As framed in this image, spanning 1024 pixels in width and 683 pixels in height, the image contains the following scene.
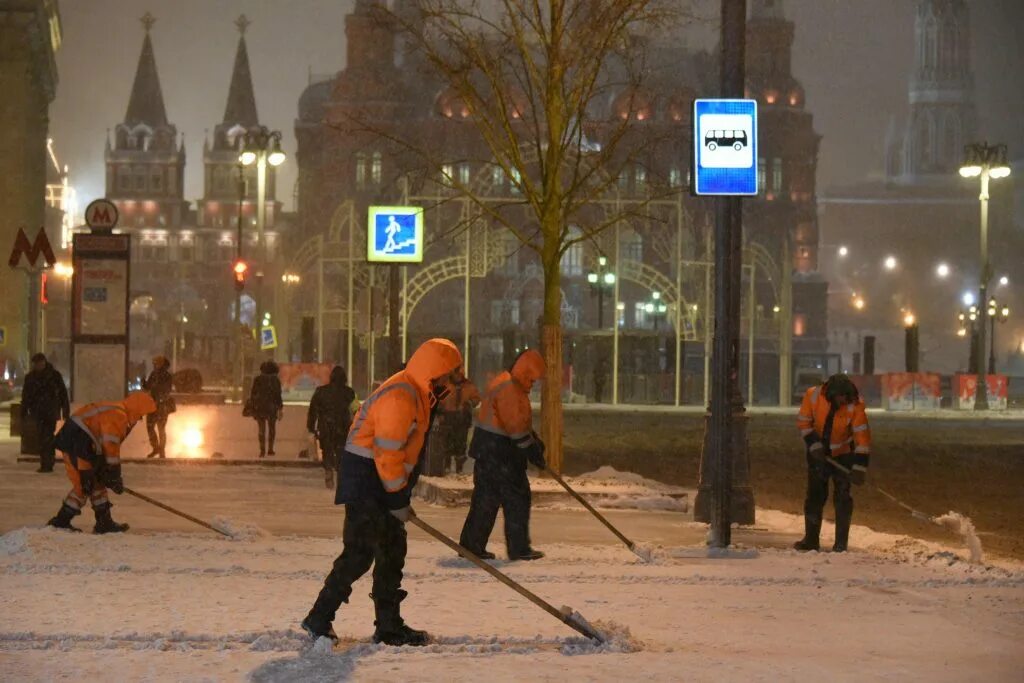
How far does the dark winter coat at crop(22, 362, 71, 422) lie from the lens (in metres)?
23.2

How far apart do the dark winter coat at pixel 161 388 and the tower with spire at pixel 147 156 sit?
501 feet

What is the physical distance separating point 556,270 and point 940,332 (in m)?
126

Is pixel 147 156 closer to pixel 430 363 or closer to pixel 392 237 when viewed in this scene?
pixel 392 237

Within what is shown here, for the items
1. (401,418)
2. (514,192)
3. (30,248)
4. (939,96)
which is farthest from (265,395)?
(939,96)

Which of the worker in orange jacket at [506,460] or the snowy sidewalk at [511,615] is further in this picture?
the worker in orange jacket at [506,460]

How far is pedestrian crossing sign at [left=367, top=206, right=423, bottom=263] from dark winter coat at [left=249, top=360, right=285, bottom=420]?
3451 millimetres

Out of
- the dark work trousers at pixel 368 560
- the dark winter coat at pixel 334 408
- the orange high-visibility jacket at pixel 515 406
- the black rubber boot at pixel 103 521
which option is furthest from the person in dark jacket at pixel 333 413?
the dark work trousers at pixel 368 560

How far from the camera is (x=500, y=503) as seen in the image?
13.3 m

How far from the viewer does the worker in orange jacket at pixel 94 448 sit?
14.2 m

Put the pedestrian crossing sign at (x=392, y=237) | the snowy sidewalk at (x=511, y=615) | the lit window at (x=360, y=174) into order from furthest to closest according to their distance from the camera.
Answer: the lit window at (x=360, y=174)
the pedestrian crossing sign at (x=392, y=237)
the snowy sidewalk at (x=511, y=615)

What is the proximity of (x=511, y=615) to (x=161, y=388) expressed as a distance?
16.4 meters

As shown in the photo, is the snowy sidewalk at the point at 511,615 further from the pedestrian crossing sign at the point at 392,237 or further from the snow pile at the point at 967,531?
the pedestrian crossing sign at the point at 392,237

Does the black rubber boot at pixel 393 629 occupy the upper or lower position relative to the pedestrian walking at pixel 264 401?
lower

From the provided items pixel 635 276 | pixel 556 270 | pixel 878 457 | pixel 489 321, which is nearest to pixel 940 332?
pixel 489 321
